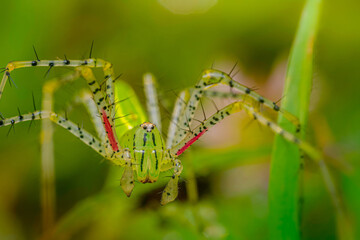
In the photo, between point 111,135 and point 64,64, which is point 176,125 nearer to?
point 111,135

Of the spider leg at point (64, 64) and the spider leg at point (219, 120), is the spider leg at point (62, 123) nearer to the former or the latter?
the spider leg at point (64, 64)

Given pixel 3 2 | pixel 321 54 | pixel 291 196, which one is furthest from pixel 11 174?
pixel 321 54

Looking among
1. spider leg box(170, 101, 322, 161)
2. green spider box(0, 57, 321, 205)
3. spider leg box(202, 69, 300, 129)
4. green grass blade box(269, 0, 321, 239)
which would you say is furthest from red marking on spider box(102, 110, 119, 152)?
green grass blade box(269, 0, 321, 239)

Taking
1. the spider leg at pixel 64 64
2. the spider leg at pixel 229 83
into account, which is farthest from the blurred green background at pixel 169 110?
the spider leg at pixel 64 64

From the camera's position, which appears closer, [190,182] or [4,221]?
[190,182]

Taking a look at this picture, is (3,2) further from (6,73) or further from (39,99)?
(6,73)

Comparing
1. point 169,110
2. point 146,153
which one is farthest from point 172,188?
point 169,110

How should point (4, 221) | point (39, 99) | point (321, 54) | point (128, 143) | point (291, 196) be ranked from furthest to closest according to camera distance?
point (321, 54) → point (39, 99) → point (4, 221) → point (128, 143) → point (291, 196)
